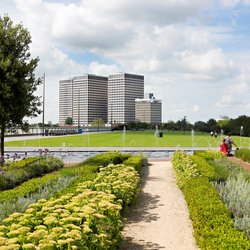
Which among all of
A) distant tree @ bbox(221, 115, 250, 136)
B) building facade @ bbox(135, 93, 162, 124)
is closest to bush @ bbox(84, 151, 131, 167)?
distant tree @ bbox(221, 115, 250, 136)

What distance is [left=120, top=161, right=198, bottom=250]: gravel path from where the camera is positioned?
680 cm

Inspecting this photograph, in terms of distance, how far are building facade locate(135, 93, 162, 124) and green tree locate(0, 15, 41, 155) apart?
142 m

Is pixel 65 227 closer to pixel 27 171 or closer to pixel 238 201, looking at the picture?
pixel 238 201

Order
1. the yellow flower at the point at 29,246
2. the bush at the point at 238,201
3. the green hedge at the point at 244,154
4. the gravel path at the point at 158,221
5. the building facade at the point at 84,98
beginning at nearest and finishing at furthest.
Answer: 1. the yellow flower at the point at 29,246
2. the bush at the point at 238,201
3. the gravel path at the point at 158,221
4. the green hedge at the point at 244,154
5. the building facade at the point at 84,98

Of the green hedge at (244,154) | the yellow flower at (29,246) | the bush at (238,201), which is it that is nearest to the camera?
the yellow flower at (29,246)

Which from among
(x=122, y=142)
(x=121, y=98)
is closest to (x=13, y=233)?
(x=122, y=142)

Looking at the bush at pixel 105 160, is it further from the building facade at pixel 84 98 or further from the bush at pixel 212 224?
the building facade at pixel 84 98

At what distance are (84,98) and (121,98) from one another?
1984 cm

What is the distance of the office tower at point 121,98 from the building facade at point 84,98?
2587mm

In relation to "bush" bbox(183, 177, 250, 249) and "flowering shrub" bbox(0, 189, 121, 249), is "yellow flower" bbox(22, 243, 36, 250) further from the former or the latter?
"bush" bbox(183, 177, 250, 249)

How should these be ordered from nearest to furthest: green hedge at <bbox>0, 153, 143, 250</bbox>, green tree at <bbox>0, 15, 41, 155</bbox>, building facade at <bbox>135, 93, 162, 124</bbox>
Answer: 1. green hedge at <bbox>0, 153, 143, 250</bbox>
2. green tree at <bbox>0, 15, 41, 155</bbox>
3. building facade at <bbox>135, 93, 162, 124</bbox>

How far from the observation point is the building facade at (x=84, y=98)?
444 ft

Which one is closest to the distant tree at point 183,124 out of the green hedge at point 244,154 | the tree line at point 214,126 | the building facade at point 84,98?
the tree line at point 214,126

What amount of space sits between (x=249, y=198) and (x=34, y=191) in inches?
189
